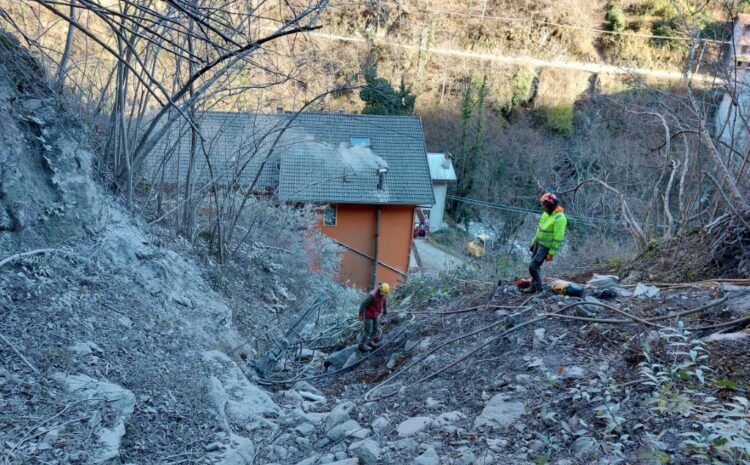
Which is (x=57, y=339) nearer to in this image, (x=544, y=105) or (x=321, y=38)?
(x=321, y=38)

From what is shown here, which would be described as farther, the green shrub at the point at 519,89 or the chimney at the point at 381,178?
the green shrub at the point at 519,89

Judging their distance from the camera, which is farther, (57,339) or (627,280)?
(627,280)

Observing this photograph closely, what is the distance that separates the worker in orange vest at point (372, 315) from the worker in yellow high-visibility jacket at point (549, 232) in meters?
2.04

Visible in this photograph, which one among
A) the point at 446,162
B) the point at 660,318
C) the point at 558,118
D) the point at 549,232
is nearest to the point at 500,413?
the point at 660,318

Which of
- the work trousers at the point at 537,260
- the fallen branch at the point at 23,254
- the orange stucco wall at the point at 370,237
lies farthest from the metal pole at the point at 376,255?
the fallen branch at the point at 23,254

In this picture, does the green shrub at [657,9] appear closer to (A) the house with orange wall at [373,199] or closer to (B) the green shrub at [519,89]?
(B) the green shrub at [519,89]

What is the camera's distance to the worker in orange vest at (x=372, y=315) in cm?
732

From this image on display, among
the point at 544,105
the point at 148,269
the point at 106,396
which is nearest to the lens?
the point at 106,396

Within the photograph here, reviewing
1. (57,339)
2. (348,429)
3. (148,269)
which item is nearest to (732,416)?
(348,429)

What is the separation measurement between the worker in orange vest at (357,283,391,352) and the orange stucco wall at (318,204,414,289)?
11.6 meters

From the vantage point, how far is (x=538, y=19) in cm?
3247

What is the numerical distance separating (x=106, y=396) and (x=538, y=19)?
3393 centimetres

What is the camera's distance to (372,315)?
24.5 feet

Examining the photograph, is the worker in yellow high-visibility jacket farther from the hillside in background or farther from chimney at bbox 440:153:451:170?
chimney at bbox 440:153:451:170
